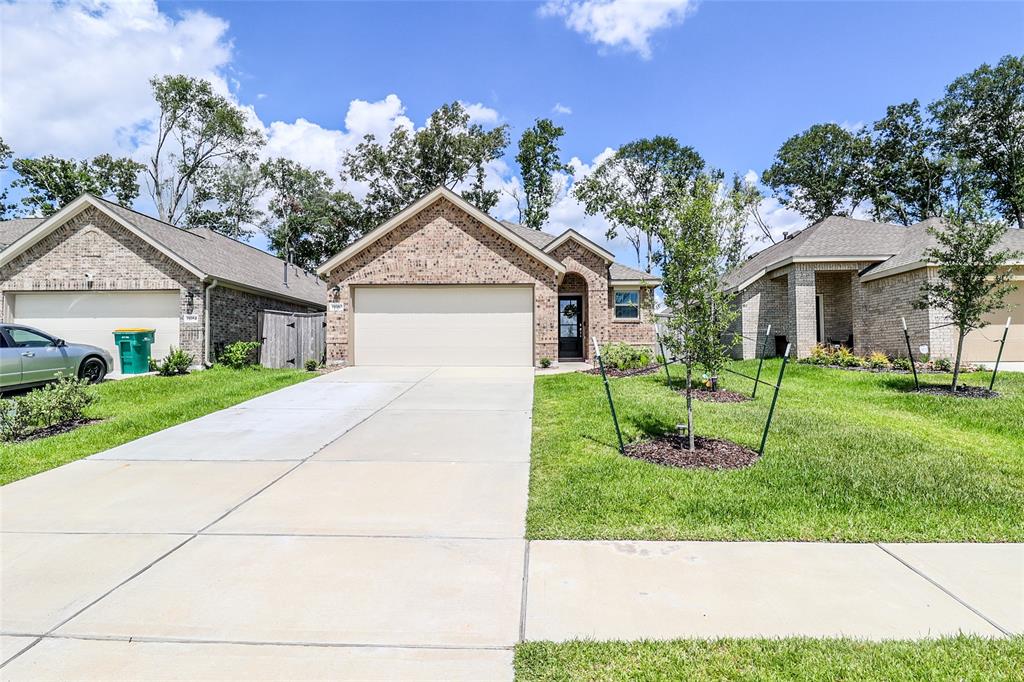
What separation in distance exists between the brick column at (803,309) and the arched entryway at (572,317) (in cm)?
700

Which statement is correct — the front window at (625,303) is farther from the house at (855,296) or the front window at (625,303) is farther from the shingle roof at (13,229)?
the shingle roof at (13,229)

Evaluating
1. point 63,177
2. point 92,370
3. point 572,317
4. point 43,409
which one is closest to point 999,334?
point 572,317

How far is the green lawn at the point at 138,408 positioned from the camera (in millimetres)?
6367

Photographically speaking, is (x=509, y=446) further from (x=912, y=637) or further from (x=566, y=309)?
(x=566, y=309)

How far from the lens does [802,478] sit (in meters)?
5.14

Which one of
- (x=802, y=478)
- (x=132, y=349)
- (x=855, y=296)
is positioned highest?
(x=855, y=296)

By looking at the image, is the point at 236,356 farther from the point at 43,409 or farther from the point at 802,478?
the point at 802,478

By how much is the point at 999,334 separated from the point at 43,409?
21130mm

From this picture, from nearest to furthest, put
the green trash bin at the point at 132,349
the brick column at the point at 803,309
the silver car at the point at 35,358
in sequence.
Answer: the silver car at the point at 35,358
the green trash bin at the point at 132,349
the brick column at the point at 803,309

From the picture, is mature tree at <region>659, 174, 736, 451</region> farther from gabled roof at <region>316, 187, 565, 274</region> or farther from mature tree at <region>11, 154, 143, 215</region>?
mature tree at <region>11, 154, 143, 215</region>

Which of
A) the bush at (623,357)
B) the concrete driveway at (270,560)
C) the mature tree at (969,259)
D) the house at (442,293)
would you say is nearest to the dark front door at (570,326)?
the house at (442,293)

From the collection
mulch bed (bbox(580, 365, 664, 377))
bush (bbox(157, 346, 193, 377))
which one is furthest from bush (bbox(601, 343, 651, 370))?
bush (bbox(157, 346, 193, 377))

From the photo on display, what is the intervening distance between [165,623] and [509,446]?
4264 mm

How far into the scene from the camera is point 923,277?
13.6 meters
